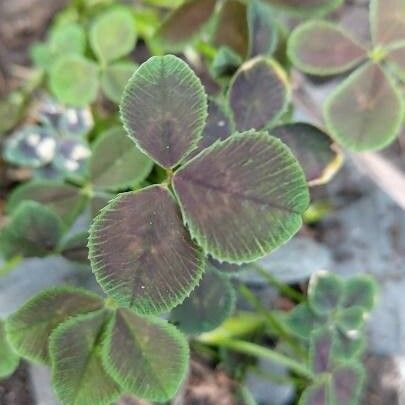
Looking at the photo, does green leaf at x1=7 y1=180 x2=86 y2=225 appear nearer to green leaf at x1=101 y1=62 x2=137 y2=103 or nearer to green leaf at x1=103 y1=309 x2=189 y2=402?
green leaf at x1=101 y1=62 x2=137 y2=103

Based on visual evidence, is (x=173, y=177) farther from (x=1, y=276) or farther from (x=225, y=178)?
(x=1, y=276)

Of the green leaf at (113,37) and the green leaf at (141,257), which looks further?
the green leaf at (113,37)

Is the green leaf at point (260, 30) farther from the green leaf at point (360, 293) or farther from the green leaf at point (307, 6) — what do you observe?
the green leaf at point (360, 293)

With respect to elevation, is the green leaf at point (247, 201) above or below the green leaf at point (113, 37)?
above

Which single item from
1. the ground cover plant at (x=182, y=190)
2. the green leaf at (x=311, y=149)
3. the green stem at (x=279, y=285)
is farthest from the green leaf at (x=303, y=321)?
the green leaf at (x=311, y=149)

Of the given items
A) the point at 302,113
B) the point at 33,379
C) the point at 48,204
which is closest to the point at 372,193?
the point at 302,113

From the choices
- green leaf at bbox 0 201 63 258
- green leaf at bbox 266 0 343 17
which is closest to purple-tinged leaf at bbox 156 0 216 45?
green leaf at bbox 266 0 343 17

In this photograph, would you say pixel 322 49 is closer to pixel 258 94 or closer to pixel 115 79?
pixel 258 94
